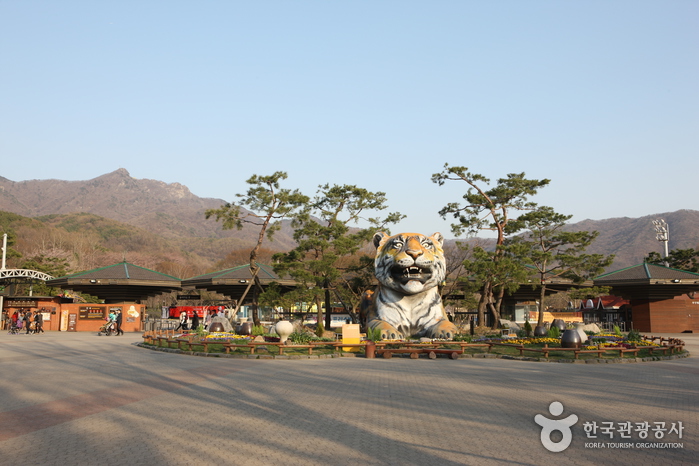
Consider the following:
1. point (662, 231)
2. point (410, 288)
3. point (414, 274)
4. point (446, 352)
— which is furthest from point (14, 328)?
point (662, 231)

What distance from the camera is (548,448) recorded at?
659cm

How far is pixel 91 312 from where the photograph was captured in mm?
36656

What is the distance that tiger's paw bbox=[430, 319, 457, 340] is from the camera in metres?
20.2

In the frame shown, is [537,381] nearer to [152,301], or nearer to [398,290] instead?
[398,290]

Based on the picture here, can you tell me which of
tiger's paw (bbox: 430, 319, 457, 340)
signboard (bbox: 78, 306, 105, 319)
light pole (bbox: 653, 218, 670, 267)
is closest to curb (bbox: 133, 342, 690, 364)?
tiger's paw (bbox: 430, 319, 457, 340)

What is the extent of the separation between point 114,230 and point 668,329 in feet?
305

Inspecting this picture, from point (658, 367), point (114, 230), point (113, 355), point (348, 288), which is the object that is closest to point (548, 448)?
point (658, 367)

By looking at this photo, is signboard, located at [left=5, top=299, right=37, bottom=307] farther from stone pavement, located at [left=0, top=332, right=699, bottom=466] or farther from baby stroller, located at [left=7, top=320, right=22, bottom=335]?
stone pavement, located at [left=0, top=332, right=699, bottom=466]

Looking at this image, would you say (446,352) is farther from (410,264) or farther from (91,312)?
(91,312)

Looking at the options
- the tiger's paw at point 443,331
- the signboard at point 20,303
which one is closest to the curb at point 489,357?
the tiger's paw at point 443,331

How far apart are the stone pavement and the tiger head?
6.41m

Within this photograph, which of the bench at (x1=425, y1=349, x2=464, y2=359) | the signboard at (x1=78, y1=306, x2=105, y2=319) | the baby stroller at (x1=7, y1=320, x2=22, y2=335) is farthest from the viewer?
the signboard at (x1=78, y1=306, x2=105, y2=319)

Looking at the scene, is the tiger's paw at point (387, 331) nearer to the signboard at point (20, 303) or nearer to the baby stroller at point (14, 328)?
the baby stroller at point (14, 328)

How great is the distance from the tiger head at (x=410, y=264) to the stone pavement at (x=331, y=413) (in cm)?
641
